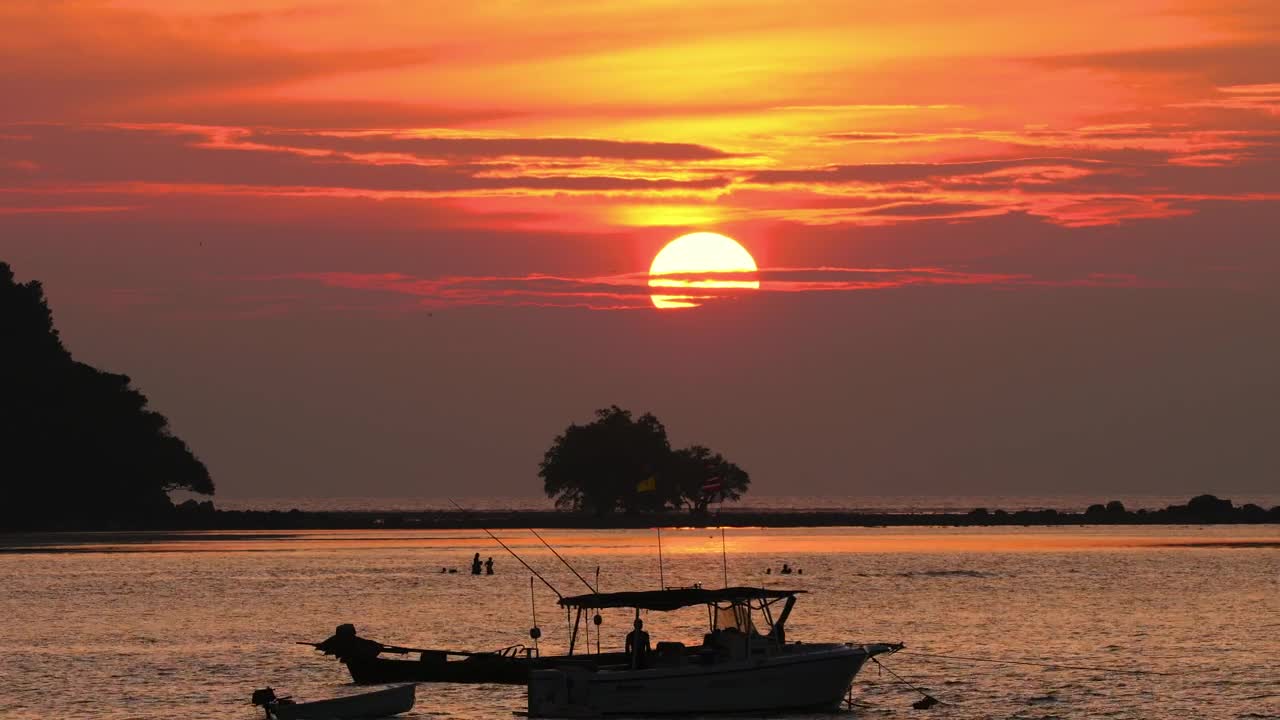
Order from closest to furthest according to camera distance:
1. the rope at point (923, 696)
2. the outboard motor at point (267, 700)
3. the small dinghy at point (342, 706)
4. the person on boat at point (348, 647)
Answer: the outboard motor at point (267, 700) → the small dinghy at point (342, 706) → the rope at point (923, 696) → the person on boat at point (348, 647)

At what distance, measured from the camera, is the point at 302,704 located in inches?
2355

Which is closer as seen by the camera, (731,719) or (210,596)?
(731,719)

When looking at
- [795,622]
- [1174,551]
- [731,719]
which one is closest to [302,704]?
[731,719]

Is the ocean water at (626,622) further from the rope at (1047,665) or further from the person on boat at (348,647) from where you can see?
the person on boat at (348,647)

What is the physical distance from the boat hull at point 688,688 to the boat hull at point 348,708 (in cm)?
638

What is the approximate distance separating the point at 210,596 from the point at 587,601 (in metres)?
66.1

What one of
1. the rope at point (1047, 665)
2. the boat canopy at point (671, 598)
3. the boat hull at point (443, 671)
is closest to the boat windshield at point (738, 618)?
the boat canopy at point (671, 598)

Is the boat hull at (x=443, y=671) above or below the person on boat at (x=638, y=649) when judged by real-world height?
below

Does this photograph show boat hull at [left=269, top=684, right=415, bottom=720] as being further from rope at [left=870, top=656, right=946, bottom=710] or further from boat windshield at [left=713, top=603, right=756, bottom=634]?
rope at [left=870, top=656, right=946, bottom=710]

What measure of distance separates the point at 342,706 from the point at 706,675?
12.5 metres

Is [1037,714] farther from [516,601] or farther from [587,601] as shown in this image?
[516,601]

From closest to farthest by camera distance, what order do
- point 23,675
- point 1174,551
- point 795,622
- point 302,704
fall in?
point 302,704 → point 23,675 → point 795,622 → point 1174,551

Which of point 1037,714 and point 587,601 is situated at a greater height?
point 587,601

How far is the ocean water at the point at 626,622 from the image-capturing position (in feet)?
216
